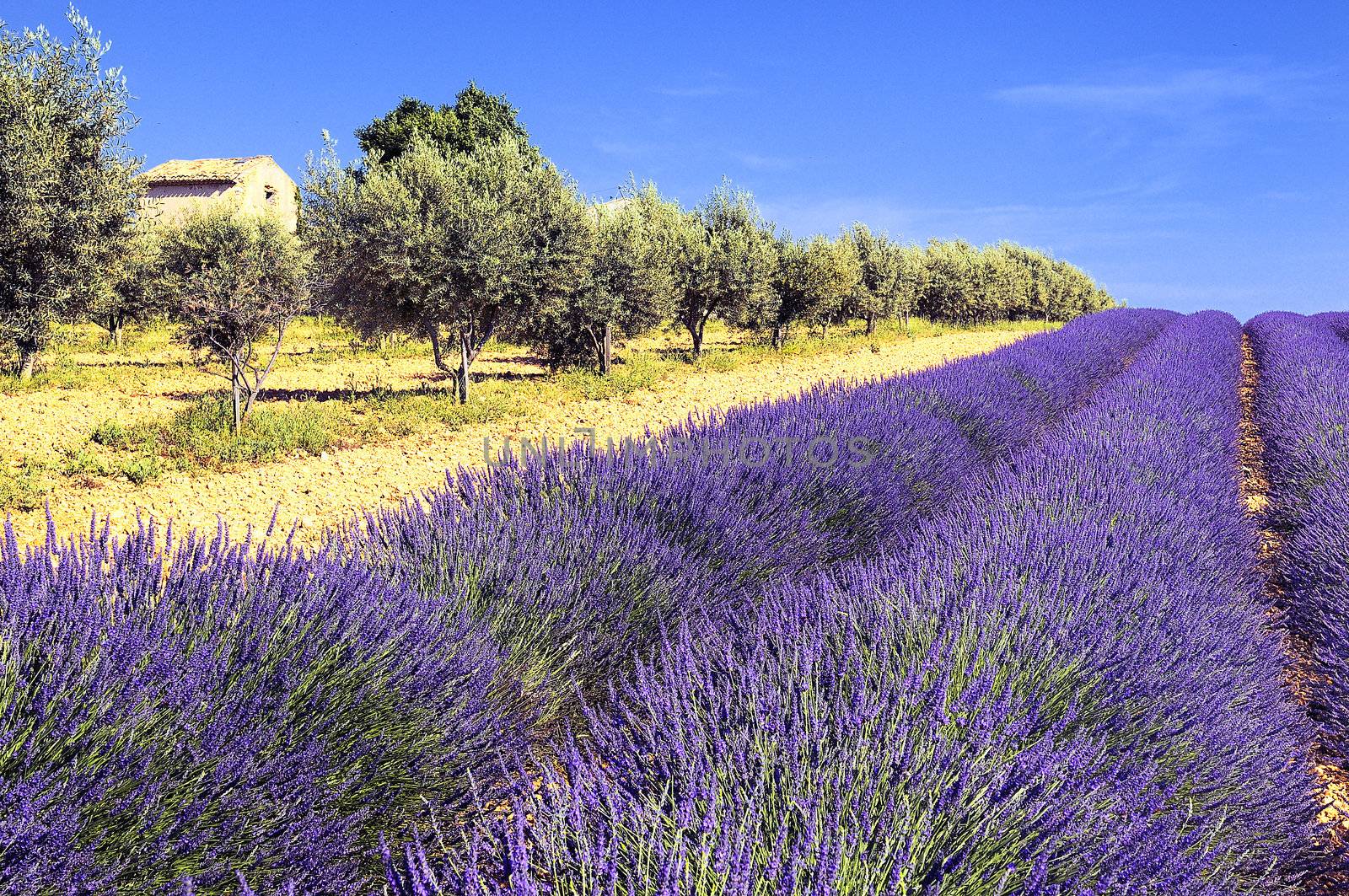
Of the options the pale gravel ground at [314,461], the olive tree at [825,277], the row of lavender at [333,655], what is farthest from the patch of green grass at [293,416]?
the row of lavender at [333,655]

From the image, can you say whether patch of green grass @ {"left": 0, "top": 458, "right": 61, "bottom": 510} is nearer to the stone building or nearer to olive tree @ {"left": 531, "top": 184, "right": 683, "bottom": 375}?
olive tree @ {"left": 531, "top": 184, "right": 683, "bottom": 375}

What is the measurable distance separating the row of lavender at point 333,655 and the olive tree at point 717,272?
1387 cm

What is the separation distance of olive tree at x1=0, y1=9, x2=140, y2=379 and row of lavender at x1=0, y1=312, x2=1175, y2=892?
7.64 m

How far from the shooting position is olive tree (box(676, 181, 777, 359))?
57.7 feet

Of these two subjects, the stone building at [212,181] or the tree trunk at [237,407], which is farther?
the stone building at [212,181]

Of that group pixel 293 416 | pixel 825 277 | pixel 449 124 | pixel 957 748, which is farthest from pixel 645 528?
pixel 449 124

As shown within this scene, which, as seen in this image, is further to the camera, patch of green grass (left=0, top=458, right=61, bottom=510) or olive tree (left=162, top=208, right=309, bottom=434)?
olive tree (left=162, top=208, right=309, bottom=434)

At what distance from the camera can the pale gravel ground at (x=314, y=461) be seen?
241 inches

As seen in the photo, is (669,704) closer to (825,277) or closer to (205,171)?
(825,277)

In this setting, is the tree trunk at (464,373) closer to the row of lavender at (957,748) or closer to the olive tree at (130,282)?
the olive tree at (130,282)

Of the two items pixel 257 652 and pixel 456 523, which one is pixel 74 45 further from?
pixel 257 652

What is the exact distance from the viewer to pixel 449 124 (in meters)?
27.1

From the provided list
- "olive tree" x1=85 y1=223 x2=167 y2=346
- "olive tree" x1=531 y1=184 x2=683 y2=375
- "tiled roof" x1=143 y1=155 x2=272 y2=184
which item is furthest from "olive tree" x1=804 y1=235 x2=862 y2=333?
"tiled roof" x1=143 y1=155 x2=272 y2=184

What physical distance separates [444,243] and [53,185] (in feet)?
14.3
